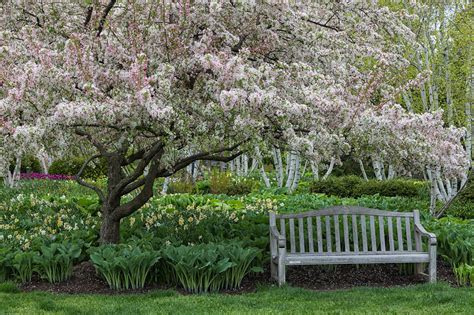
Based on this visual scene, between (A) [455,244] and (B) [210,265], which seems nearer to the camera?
(B) [210,265]

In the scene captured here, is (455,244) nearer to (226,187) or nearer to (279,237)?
(279,237)

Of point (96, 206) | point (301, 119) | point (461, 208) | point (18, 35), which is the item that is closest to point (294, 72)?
point (301, 119)

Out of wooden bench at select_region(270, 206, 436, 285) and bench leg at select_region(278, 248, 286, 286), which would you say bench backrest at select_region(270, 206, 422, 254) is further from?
bench leg at select_region(278, 248, 286, 286)

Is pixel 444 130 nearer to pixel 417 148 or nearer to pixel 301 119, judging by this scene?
pixel 417 148

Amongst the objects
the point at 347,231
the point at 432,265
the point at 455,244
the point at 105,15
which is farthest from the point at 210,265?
the point at 105,15

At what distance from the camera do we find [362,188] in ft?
57.8

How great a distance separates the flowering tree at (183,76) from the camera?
6402mm

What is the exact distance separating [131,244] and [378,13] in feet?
14.6

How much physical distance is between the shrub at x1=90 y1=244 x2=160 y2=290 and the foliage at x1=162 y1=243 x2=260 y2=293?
0.80 feet

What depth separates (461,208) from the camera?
42.0ft

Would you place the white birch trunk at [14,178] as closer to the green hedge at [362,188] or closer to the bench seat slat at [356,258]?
the green hedge at [362,188]

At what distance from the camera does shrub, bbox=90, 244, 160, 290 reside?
6.73 meters

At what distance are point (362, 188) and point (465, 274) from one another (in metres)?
10.6

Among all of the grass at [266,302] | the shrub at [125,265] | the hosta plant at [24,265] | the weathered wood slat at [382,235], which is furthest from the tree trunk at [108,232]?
the weathered wood slat at [382,235]
